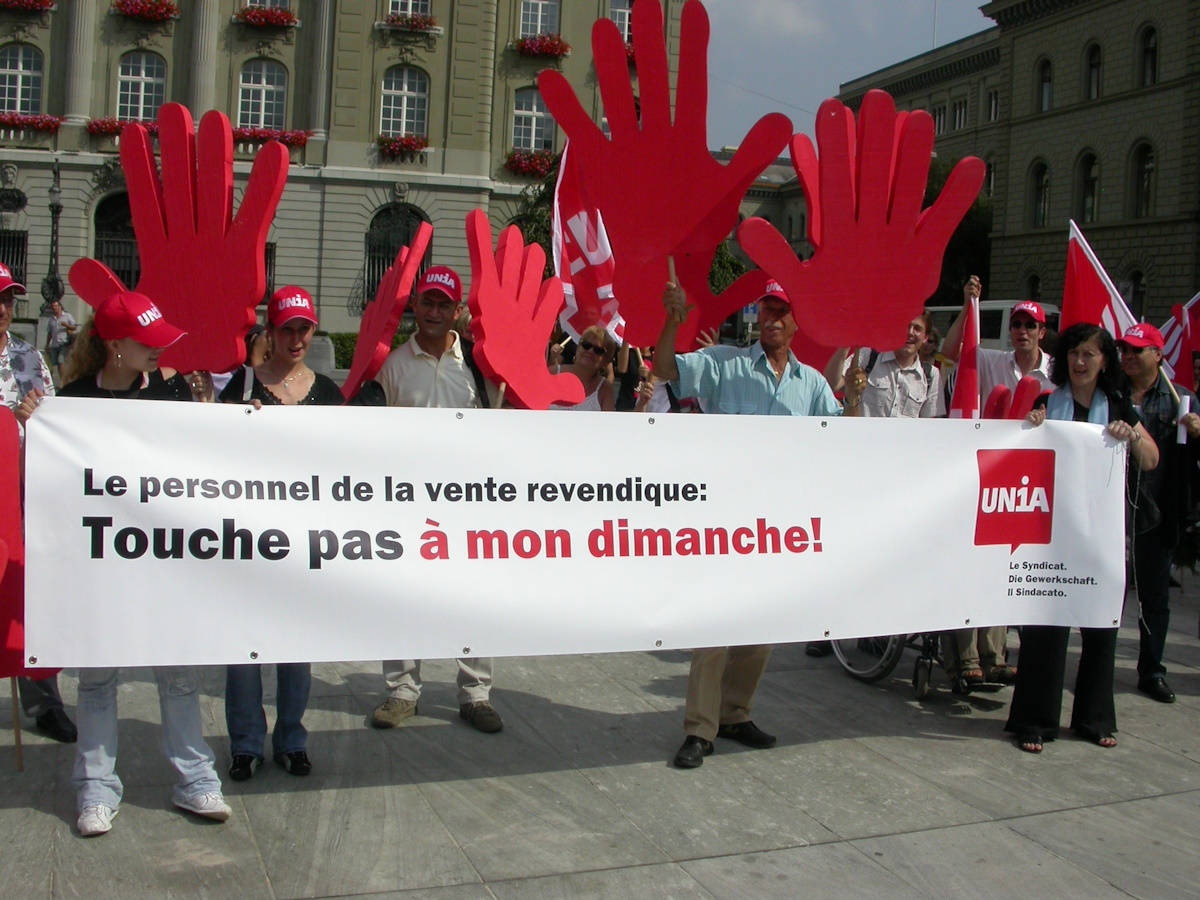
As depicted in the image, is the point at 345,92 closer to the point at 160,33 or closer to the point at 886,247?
the point at 160,33

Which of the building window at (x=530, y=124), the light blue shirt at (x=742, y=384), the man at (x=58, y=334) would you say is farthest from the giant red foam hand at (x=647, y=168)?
the building window at (x=530, y=124)

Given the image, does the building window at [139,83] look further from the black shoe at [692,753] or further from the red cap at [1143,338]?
the black shoe at [692,753]

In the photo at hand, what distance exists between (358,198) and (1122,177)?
92.7 feet

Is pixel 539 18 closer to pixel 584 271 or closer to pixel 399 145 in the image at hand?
pixel 399 145

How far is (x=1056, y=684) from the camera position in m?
5.35

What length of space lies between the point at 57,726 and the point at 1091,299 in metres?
5.55

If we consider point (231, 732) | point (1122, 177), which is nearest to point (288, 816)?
point (231, 732)

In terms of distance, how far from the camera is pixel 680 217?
17.9 ft

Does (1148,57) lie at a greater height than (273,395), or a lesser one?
greater

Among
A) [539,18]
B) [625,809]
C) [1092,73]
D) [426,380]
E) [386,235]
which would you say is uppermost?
[1092,73]

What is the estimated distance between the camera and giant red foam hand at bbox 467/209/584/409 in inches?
189

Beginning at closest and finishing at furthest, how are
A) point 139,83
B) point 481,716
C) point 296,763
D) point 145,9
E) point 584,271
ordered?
point 296,763 → point 481,716 → point 584,271 → point 145,9 → point 139,83

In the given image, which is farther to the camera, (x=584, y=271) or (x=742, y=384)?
(x=584, y=271)

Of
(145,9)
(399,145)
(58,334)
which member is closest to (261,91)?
(145,9)
